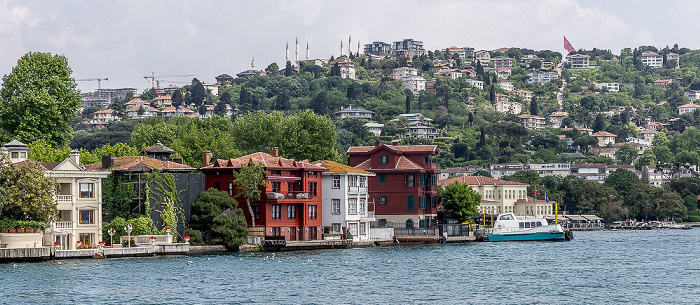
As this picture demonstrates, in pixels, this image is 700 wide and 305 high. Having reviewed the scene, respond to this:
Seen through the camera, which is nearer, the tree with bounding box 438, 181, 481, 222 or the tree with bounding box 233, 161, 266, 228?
the tree with bounding box 233, 161, 266, 228

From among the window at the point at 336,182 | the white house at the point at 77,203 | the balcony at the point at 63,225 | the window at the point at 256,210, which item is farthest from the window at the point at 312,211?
the balcony at the point at 63,225

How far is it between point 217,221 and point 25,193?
13173 mm

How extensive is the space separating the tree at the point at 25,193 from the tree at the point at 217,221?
424 inches

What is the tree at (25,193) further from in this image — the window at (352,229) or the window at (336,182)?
the window at (352,229)

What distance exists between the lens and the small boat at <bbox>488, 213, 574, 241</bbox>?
99500 mm

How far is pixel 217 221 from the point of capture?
6956 centimetres

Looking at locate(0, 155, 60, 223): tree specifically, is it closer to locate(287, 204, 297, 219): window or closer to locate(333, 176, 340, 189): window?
locate(287, 204, 297, 219): window

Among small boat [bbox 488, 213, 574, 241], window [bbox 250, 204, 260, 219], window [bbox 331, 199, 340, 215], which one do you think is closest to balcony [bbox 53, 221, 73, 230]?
window [bbox 250, 204, 260, 219]

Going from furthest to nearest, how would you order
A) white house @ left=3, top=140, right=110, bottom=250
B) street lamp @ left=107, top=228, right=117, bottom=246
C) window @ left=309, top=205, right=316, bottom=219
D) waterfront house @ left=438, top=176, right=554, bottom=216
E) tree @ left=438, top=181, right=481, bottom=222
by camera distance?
waterfront house @ left=438, top=176, right=554, bottom=216, tree @ left=438, top=181, right=481, bottom=222, window @ left=309, top=205, right=316, bottom=219, white house @ left=3, top=140, right=110, bottom=250, street lamp @ left=107, top=228, right=117, bottom=246

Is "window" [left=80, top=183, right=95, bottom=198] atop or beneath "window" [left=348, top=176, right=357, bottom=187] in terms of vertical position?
beneath

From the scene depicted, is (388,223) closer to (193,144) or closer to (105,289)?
(193,144)

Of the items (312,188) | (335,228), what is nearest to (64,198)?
(312,188)

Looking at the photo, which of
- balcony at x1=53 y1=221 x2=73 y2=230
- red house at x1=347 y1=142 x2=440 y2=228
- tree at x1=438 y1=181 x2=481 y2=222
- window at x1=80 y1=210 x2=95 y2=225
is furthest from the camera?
tree at x1=438 y1=181 x2=481 y2=222

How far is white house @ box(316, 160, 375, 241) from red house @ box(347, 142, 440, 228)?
8.05 m
